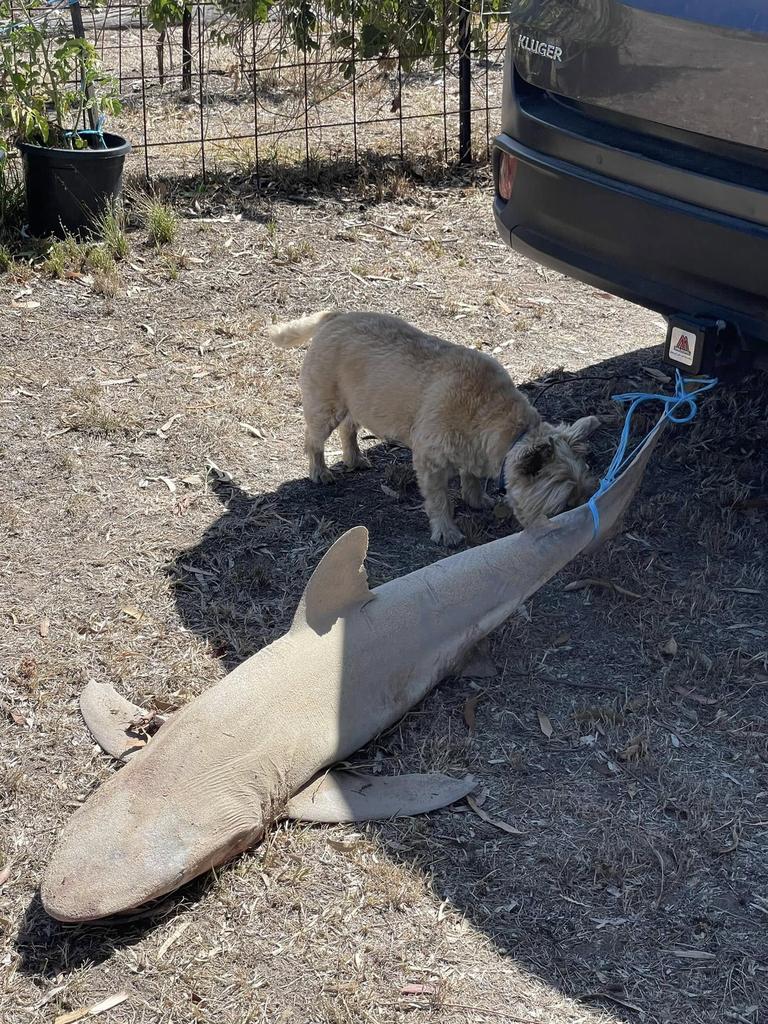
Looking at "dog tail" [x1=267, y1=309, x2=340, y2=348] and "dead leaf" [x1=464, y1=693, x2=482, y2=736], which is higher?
"dog tail" [x1=267, y1=309, x2=340, y2=348]

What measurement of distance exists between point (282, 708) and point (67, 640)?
1.24 metres

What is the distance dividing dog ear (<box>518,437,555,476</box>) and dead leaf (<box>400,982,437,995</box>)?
6.98 ft

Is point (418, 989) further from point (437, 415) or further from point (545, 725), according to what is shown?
point (437, 415)

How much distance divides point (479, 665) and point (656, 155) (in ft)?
6.90

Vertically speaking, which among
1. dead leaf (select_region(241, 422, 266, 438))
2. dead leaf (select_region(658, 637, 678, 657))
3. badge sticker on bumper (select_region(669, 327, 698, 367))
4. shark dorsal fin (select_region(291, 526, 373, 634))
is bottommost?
dead leaf (select_region(658, 637, 678, 657))

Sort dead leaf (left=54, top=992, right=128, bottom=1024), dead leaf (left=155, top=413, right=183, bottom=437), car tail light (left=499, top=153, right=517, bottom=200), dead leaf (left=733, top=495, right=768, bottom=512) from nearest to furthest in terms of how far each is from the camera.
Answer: dead leaf (left=54, top=992, right=128, bottom=1024) → car tail light (left=499, top=153, right=517, bottom=200) → dead leaf (left=733, top=495, right=768, bottom=512) → dead leaf (left=155, top=413, right=183, bottom=437)

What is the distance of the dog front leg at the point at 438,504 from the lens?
5.19 meters

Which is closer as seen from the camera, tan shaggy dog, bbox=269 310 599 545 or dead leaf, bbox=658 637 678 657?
dead leaf, bbox=658 637 678 657

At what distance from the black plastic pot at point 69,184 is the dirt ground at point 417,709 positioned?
60 centimetres

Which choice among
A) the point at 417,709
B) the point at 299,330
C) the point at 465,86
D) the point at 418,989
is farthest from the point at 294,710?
the point at 465,86

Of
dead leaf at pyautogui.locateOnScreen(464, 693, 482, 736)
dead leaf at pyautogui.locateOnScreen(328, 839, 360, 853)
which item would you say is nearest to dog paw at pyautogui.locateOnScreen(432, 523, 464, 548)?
dead leaf at pyautogui.locateOnScreen(464, 693, 482, 736)

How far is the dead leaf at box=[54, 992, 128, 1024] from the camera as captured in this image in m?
3.18

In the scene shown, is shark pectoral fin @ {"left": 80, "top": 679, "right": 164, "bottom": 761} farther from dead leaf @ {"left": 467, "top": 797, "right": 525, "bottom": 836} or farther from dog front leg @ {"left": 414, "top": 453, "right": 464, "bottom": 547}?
dog front leg @ {"left": 414, "top": 453, "right": 464, "bottom": 547}

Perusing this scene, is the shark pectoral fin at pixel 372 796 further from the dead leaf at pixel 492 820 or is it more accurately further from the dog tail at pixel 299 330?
the dog tail at pixel 299 330
